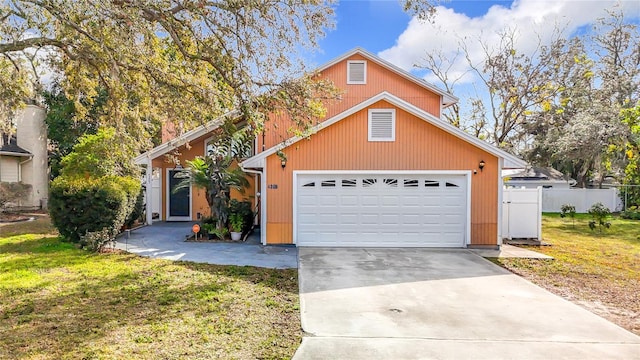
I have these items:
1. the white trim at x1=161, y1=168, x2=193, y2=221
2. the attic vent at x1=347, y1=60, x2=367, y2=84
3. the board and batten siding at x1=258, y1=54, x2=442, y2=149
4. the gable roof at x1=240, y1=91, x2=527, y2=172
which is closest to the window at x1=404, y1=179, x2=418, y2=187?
the gable roof at x1=240, y1=91, x2=527, y2=172

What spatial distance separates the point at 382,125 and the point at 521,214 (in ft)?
17.6

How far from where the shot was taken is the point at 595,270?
8773mm

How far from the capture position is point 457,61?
2598 centimetres

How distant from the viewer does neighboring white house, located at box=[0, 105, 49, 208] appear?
750 inches

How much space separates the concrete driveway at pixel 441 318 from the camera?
4.46 meters

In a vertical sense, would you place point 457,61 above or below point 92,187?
above

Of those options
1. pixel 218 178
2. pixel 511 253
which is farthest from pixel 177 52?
pixel 511 253

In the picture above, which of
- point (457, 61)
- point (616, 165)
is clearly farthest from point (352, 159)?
point (616, 165)

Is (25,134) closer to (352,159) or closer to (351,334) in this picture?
(352,159)

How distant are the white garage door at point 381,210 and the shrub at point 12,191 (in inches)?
536

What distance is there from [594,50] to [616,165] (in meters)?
7.22

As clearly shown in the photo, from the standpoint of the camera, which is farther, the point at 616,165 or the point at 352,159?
the point at 616,165

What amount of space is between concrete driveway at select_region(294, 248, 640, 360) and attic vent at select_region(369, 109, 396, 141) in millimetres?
3928

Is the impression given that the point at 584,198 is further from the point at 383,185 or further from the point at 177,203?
the point at 177,203
